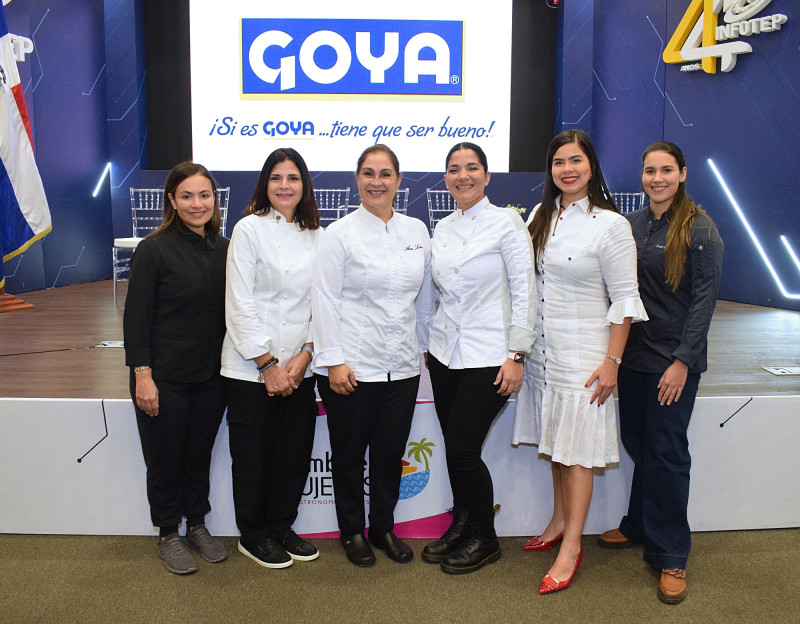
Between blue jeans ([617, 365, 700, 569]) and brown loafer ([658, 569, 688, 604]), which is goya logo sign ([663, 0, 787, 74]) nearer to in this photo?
blue jeans ([617, 365, 700, 569])

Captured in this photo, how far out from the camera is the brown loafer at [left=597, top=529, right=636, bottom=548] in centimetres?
241

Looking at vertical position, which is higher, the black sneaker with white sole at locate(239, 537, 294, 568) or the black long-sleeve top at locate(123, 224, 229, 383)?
the black long-sleeve top at locate(123, 224, 229, 383)

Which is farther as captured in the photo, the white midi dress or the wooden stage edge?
the wooden stage edge

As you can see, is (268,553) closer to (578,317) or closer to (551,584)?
(551,584)

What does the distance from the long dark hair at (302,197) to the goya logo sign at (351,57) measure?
280 inches

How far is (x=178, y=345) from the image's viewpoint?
2.17m

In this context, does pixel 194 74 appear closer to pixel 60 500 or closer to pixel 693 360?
pixel 60 500

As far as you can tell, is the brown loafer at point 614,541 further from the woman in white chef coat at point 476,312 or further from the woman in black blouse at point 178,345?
the woman in black blouse at point 178,345

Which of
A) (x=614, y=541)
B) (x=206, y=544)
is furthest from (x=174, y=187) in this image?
(x=614, y=541)

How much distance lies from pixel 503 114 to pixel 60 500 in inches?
307

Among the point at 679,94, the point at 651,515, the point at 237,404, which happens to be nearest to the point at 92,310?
the point at 237,404

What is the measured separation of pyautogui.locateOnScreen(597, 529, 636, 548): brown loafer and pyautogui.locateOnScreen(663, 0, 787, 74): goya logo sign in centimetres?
565

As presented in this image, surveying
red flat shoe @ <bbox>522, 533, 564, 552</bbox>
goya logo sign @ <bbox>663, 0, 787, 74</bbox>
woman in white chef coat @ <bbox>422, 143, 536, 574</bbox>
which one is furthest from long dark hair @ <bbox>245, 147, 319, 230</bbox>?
goya logo sign @ <bbox>663, 0, 787, 74</bbox>

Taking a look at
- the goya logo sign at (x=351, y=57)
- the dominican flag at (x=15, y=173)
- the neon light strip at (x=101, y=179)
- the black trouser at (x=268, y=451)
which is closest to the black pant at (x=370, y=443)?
the black trouser at (x=268, y=451)
